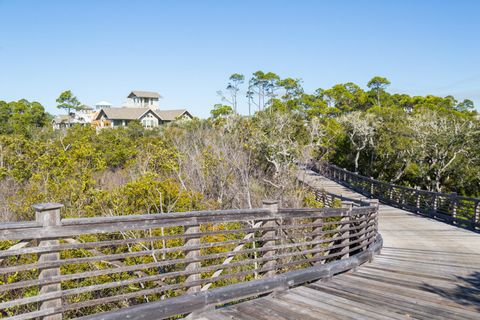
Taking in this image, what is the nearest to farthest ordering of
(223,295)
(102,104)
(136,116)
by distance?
(223,295)
(136,116)
(102,104)

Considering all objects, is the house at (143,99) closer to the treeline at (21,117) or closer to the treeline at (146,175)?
the treeline at (21,117)

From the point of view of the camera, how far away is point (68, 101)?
67.6 metres

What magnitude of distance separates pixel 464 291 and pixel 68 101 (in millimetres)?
70433

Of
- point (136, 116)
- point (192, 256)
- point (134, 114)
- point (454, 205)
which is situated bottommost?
point (454, 205)

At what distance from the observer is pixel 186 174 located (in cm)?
2056

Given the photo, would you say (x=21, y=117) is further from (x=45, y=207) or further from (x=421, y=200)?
(x=45, y=207)

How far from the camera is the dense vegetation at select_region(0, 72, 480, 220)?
1327cm

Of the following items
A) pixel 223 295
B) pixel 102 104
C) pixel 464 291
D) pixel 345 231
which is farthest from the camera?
pixel 102 104

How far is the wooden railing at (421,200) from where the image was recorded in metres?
14.8

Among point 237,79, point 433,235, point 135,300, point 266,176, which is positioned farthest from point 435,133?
point 237,79

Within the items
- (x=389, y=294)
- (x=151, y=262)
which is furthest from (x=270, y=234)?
(x=389, y=294)

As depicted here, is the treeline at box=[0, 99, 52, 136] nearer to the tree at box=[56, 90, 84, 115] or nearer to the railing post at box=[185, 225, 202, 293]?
the tree at box=[56, 90, 84, 115]

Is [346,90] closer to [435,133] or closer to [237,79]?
[237,79]

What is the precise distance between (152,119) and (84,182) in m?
68.2
